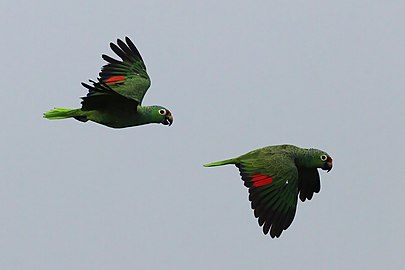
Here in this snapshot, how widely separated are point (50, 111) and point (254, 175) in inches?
176

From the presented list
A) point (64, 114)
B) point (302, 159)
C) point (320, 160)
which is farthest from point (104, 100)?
point (320, 160)

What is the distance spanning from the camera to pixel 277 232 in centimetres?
1752

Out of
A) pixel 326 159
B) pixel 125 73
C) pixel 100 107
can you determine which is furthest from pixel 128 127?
pixel 326 159

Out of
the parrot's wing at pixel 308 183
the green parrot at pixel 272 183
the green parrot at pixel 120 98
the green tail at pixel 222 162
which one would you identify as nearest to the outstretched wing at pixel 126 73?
the green parrot at pixel 120 98

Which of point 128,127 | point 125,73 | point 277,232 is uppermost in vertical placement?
point 125,73

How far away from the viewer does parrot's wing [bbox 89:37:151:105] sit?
20.3 meters

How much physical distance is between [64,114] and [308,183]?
205 inches

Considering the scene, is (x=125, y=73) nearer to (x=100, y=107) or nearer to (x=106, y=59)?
(x=106, y=59)

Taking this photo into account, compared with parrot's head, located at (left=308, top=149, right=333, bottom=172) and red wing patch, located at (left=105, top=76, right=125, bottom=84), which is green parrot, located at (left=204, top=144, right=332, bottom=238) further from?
red wing patch, located at (left=105, top=76, right=125, bottom=84)

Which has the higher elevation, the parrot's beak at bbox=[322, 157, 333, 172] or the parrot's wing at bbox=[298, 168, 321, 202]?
the parrot's beak at bbox=[322, 157, 333, 172]

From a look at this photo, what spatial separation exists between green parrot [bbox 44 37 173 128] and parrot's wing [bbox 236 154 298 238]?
7.78 ft

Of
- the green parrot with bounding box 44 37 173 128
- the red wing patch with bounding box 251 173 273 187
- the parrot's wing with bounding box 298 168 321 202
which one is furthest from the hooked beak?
the parrot's wing with bounding box 298 168 321 202

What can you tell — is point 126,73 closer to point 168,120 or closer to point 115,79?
point 115,79

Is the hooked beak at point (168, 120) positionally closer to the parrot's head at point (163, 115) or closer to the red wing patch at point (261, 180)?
the parrot's head at point (163, 115)
